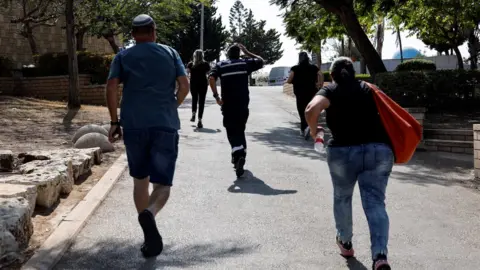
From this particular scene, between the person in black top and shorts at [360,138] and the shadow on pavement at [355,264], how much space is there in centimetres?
33

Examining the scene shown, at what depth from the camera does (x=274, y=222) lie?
548 cm

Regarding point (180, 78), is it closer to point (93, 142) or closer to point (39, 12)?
point (93, 142)

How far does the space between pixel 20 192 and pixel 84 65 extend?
1534cm

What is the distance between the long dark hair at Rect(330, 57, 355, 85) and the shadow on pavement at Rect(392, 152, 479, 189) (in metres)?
3.95

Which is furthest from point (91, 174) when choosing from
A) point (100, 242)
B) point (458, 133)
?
point (458, 133)

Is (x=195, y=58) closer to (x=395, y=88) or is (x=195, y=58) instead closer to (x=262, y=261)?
(x=395, y=88)

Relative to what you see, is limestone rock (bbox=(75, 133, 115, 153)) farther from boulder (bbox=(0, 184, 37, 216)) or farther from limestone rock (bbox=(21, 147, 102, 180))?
boulder (bbox=(0, 184, 37, 216))

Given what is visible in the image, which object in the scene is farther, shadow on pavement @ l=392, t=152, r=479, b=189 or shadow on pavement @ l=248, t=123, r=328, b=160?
shadow on pavement @ l=248, t=123, r=328, b=160

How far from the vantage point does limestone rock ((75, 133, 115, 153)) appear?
902 centimetres

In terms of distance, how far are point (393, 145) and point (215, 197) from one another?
2.87 m

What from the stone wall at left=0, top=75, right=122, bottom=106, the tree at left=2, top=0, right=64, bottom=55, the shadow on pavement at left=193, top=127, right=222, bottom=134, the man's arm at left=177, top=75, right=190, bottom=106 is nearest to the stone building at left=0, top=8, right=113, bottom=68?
the tree at left=2, top=0, right=64, bottom=55

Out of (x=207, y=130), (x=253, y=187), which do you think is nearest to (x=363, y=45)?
(x=207, y=130)

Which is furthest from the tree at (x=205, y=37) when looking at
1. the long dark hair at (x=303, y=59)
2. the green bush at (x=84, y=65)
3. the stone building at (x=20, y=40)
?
the long dark hair at (x=303, y=59)

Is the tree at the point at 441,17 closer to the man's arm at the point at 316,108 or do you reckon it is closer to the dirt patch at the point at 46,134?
the dirt patch at the point at 46,134
